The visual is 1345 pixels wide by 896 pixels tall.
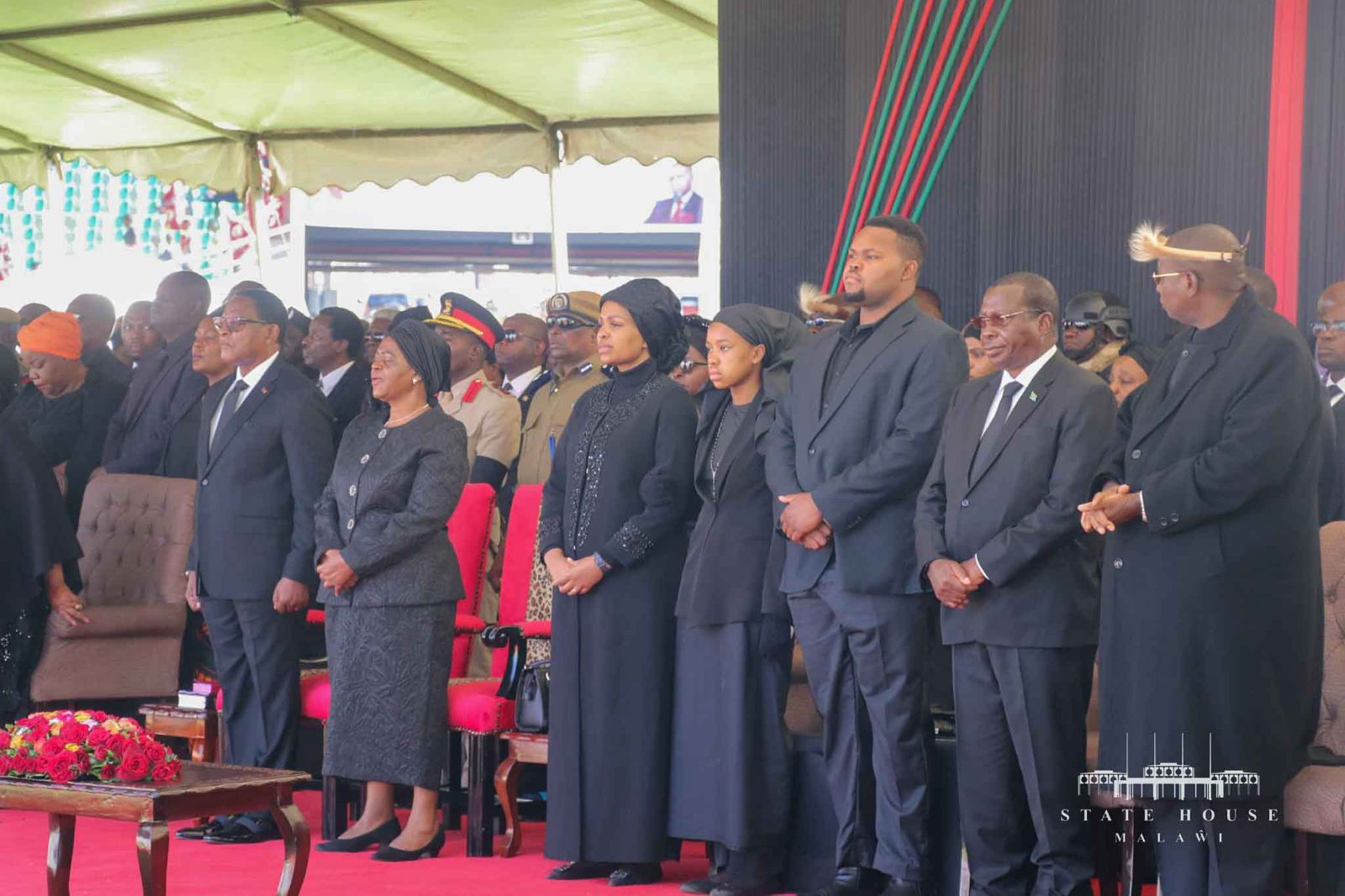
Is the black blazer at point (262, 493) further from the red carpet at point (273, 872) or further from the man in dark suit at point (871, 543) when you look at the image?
the man in dark suit at point (871, 543)

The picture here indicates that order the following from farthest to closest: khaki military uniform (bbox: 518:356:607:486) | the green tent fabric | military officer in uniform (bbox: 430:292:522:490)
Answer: the green tent fabric, military officer in uniform (bbox: 430:292:522:490), khaki military uniform (bbox: 518:356:607:486)

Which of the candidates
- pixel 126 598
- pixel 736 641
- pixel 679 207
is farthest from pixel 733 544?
pixel 679 207

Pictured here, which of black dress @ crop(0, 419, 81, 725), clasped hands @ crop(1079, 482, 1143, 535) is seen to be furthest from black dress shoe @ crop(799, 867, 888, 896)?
black dress @ crop(0, 419, 81, 725)

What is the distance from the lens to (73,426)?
26.3 ft

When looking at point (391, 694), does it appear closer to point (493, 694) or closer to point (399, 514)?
point (493, 694)

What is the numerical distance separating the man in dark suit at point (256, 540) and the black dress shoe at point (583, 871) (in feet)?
3.90

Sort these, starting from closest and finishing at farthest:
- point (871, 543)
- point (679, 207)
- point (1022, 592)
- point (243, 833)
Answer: point (1022, 592) < point (871, 543) < point (243, 833) < point (679, 207)

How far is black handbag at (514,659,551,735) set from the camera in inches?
228

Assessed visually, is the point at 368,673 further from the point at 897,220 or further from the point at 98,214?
the point at 98,214

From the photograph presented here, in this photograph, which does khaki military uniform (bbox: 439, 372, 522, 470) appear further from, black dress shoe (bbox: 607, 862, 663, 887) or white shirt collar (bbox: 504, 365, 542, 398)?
black dress shoe (bbox: 607, 862, 663, 887)

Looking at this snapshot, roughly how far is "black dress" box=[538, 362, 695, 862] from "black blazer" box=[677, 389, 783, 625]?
0.14m

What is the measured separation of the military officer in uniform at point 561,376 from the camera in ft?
24.2

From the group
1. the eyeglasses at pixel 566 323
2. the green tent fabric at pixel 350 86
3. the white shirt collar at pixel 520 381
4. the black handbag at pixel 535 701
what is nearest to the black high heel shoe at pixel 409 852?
the black handbag at pixel 535 701

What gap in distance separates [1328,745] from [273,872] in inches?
123
